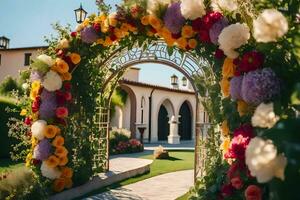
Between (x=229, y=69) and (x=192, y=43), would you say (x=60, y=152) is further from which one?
(x=229, y=69)

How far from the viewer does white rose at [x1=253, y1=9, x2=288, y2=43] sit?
274 centimetres

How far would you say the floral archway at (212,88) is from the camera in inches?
108

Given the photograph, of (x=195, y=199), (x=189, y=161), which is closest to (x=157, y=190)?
(x=195, y=199)

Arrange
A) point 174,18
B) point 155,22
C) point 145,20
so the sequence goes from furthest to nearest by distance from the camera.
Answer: point 145,20
point 155,22
point 174,18

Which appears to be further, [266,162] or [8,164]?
[8,164]

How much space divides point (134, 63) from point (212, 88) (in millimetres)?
2909

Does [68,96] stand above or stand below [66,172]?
above

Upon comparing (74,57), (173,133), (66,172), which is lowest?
(66,172)

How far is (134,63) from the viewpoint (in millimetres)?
8719

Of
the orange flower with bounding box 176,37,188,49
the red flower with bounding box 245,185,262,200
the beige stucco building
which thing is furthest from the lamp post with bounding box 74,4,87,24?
the beige stucco building

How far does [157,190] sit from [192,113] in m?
24.0

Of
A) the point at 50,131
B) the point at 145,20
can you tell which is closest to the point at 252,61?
the point at 145,20

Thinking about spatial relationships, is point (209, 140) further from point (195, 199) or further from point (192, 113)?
point (192, 113)

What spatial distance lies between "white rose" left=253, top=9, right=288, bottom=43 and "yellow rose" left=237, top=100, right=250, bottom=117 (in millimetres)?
1473
